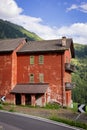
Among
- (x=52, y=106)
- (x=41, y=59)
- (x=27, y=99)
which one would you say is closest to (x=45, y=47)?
(x=41, y=59)

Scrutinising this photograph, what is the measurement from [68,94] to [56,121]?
24.8 meters

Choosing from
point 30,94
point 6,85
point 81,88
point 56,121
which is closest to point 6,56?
point 6,85

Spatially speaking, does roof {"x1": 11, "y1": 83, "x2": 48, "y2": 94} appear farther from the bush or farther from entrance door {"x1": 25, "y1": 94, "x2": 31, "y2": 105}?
the bush

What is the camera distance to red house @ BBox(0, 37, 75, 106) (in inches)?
1954

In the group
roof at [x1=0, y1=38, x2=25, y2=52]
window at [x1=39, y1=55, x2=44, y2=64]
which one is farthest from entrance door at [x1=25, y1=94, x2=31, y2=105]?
roof at [x1=0, y1=38, x2=25, y2=52]

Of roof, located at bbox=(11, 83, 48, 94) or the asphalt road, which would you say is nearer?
the asphalt road

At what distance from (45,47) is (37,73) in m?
5.02

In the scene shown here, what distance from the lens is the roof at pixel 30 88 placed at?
1918 inches

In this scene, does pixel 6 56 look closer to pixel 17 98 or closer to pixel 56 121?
pixel 17 98

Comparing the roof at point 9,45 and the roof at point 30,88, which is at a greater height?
the roof at point 9,45

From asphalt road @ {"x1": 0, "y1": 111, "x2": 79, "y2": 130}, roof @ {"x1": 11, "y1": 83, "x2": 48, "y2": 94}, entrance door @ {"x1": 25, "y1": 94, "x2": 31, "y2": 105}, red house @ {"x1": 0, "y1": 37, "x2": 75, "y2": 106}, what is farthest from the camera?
entrance door @ {"x1": 25, "y1": 94, "x2": 31, "y2": 105}

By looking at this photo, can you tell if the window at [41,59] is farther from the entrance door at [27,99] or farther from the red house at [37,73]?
the entrance door at [27,99]

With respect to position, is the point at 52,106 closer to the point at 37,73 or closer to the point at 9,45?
the point at 37,73

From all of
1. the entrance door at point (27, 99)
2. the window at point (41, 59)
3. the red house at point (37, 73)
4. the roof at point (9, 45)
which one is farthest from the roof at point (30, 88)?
the roof at point (9, 45)
